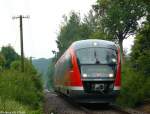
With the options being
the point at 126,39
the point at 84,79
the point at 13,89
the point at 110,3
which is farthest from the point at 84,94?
the point at 126,39

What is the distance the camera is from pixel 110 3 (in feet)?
190

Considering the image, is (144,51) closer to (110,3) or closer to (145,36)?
(145,36)

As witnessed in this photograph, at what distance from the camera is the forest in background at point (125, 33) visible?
28016 millimetres

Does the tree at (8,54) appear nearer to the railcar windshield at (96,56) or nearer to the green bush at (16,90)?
the green bush at (16,90)

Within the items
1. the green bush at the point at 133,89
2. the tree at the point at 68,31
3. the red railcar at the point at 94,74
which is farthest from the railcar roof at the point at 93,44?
the tree at the point at 68,31

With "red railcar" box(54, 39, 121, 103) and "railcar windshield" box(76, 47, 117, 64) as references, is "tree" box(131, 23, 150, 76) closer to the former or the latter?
"red railcar" box(54, 39, 121, 103)

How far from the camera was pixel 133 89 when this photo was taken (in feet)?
93.4

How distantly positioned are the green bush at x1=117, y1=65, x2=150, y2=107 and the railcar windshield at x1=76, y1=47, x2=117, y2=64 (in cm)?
302

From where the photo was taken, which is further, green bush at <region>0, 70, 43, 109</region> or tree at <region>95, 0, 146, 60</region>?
tree at <region>95, 0, 146, 60</region>

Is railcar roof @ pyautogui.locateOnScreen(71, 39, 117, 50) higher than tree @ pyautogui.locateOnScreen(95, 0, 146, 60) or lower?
lower

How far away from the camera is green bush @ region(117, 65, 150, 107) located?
27.3 metres

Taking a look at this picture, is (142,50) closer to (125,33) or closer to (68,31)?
(125,33)

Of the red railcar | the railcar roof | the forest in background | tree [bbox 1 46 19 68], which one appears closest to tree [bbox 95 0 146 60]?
the forest in background

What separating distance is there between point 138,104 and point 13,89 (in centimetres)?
703
